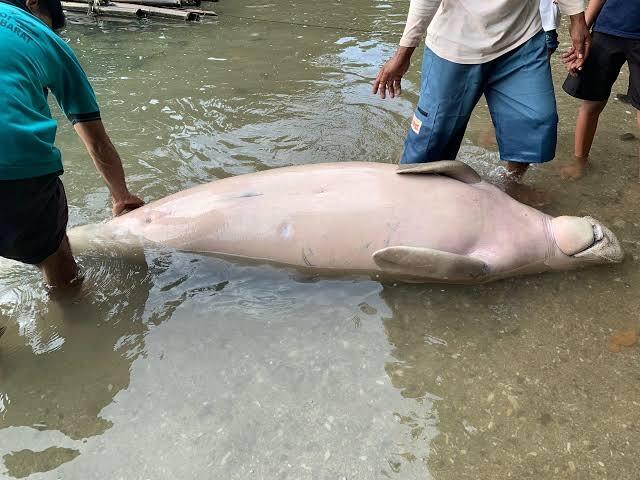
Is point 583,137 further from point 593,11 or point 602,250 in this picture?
point 602,250

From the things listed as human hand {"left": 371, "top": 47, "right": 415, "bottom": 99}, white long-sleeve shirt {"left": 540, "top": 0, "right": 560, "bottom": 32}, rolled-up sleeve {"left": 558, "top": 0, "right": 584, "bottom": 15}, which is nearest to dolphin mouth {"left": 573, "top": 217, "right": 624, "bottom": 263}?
rolled-up sleeve {"left": 558, "top": 0, "right": 584, "bottom": 15}

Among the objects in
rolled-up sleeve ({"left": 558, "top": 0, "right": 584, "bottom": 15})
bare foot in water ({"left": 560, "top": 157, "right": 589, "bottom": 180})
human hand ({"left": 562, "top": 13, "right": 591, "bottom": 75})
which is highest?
rolled-up sleeve ({"left": 558, "top": 0, "right": 584, "bottom": 15})

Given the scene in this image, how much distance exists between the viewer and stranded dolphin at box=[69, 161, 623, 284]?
299 cm

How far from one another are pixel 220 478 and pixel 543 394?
60.2 inches

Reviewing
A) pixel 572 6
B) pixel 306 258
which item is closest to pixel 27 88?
pixel 306 258

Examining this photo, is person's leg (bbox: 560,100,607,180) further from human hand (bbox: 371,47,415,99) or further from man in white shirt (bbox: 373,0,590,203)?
human hand (bbox: 371,47,415,99)

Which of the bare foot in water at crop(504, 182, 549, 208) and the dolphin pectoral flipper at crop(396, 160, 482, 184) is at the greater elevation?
the dolphin pectoral flipper at crop(396, 160, 482, 184)

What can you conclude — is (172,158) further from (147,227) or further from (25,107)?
(25,107)

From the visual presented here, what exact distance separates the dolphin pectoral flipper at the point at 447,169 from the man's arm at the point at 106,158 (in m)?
1.73

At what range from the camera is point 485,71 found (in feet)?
10.9

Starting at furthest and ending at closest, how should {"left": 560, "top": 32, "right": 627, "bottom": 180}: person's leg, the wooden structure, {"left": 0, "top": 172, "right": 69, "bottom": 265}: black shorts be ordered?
the wooden structure
{"left": 560, "top": 32, "right": 627, "bottom": 180}: person's leg
{"left": 0, "top": 172, "right": 69, "bottom": 265}: black shorts

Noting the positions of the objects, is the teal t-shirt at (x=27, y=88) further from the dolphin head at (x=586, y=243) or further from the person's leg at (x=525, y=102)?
the dolphin head at (x=586, y=243)

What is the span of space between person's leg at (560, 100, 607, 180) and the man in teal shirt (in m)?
3.48

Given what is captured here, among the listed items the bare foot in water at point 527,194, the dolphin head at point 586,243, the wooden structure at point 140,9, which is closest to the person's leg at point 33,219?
the dolphin head at point 586,243
